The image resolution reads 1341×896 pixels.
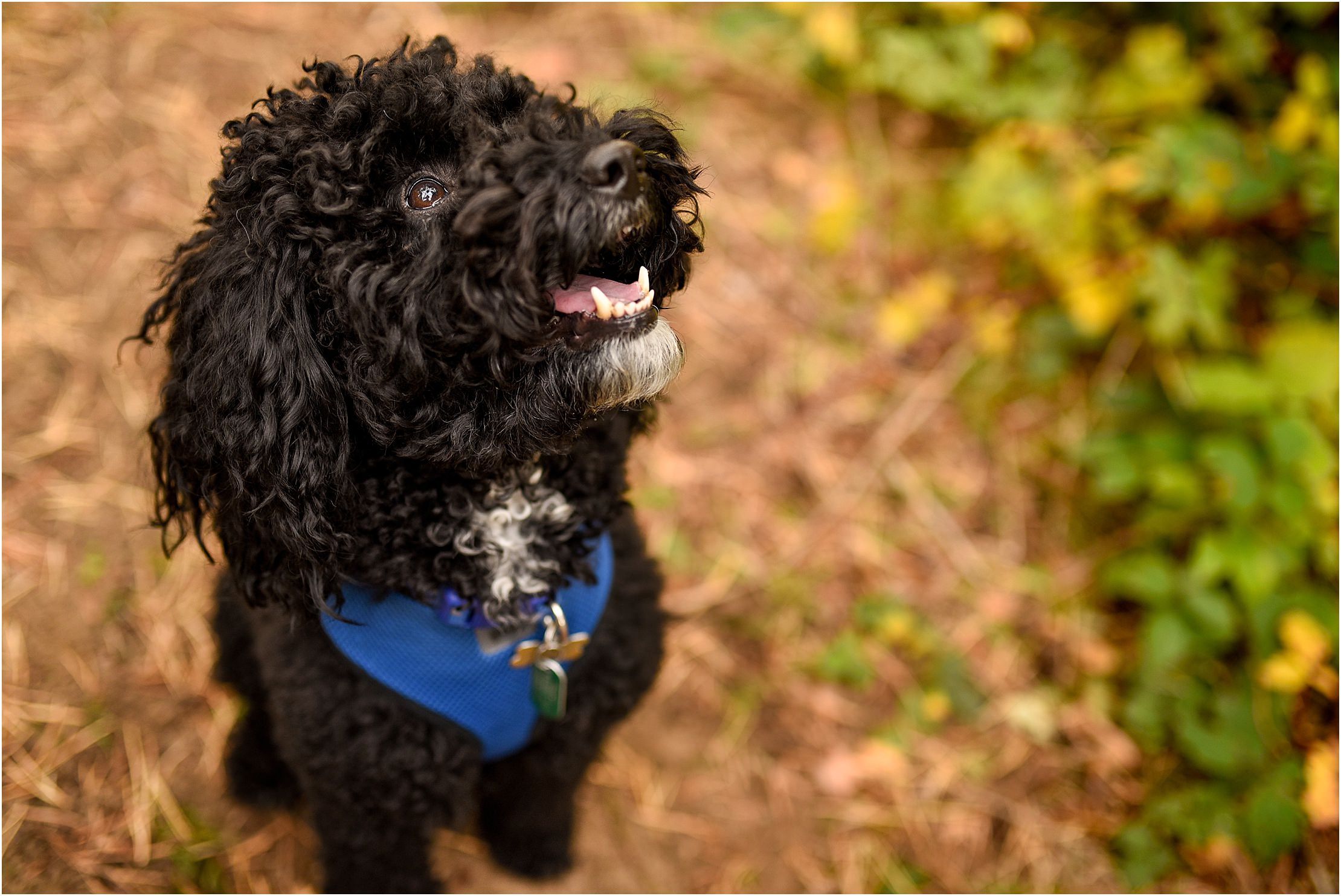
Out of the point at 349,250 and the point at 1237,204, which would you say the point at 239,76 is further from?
the point at 1237,204

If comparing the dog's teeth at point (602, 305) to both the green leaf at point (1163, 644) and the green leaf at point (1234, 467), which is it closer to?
the green leaf at point (1234, 467)

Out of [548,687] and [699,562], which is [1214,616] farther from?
[548,687]

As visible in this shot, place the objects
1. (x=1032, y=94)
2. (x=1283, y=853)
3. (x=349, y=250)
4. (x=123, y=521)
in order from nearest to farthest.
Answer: (x=349, y=250)
(x=1283, y=853)
(x=123, y=521)
(x=1032, y=94)

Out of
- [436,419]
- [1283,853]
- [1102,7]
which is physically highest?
[1102,7]

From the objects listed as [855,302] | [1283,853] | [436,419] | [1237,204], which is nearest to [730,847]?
[1283,853]

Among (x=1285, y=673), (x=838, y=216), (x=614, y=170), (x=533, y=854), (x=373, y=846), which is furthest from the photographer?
(x=838, y=216)

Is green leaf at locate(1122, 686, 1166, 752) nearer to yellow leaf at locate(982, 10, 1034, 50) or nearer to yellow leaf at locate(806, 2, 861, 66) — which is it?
yellow leaf at locate(982, 10, 1034, 50)

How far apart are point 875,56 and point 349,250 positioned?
2.84 meters

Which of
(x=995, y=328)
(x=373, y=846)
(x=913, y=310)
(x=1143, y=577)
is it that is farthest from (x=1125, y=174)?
(x=373, y=846)

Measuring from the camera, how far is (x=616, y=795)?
9.22 feet

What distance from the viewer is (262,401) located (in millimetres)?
1583

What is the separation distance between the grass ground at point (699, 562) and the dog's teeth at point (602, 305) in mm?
905

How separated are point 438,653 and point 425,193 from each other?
2.89 ft

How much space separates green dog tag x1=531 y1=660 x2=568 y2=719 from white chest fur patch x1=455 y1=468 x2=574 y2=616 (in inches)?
6.4
